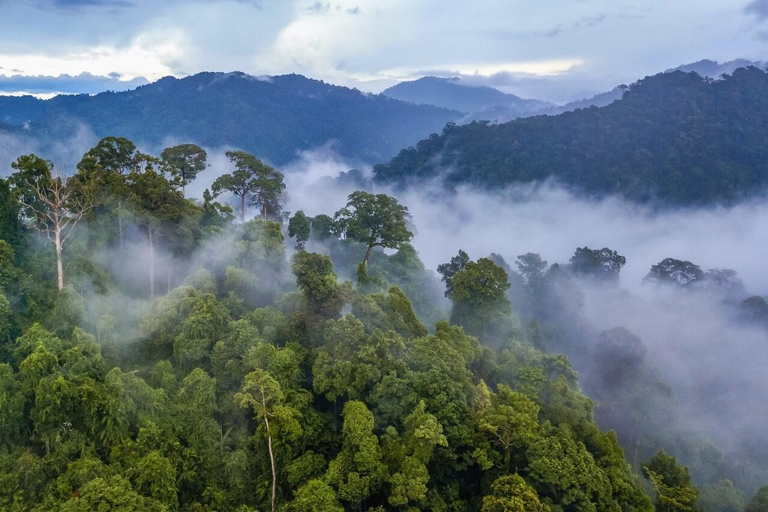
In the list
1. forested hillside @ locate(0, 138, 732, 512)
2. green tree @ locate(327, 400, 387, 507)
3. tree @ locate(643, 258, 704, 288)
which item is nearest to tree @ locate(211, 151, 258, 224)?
forested hillside @ locate(0, 138, 732, 512)

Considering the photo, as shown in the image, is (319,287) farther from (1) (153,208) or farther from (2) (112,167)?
(2) (112,167)

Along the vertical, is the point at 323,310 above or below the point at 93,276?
below

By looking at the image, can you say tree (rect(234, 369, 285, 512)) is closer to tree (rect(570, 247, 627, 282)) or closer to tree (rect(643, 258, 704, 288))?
tree (rect(570, 247, 627, 282))

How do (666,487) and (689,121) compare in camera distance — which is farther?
(689,121)

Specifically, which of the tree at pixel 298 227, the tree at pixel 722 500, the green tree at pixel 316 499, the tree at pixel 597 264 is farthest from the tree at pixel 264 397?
the tree at pixel 597 264

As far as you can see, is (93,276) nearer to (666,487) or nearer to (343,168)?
(666,487)

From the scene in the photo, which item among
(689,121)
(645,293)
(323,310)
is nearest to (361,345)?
(323,310)
